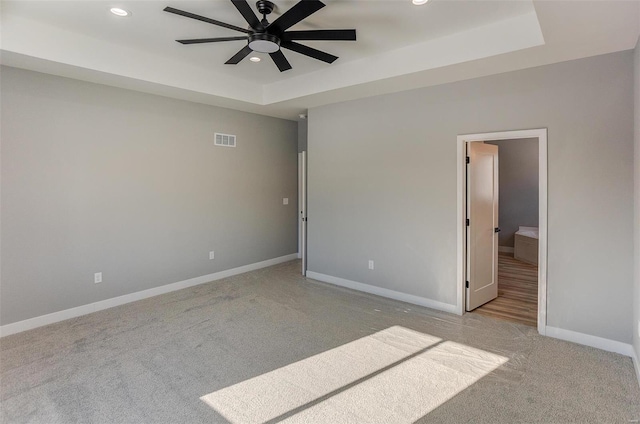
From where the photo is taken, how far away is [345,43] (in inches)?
138

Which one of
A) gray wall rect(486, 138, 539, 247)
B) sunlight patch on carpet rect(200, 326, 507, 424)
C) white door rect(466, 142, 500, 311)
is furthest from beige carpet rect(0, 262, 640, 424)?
gray wall rect(486, 138, 539, 247)

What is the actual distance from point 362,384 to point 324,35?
106 inches

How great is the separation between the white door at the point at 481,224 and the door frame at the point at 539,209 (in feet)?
0.28

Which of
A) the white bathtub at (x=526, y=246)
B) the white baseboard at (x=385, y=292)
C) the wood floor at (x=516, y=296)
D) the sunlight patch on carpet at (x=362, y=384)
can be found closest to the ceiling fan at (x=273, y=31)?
the sunlight patch on carpet at (x=362, y=384)

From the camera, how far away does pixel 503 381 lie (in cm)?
261

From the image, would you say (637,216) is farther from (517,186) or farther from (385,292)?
(517,186)

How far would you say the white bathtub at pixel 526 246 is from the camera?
6.46m

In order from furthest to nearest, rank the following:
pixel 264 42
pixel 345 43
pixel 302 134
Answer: pixel 302 134 → pixel 345 43 → pixel 264 42

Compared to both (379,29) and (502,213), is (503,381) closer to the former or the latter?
(379,29)

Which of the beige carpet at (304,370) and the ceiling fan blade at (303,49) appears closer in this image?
the beige carpet at (304,370)

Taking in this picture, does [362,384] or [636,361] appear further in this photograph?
[636,361]

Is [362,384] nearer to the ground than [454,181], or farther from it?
nearer to the ground

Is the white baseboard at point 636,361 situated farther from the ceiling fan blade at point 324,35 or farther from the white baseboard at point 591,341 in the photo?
the ceiling fan blade at point 324,35

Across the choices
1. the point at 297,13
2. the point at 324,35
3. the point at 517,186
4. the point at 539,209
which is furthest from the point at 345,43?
the point at 517,186
